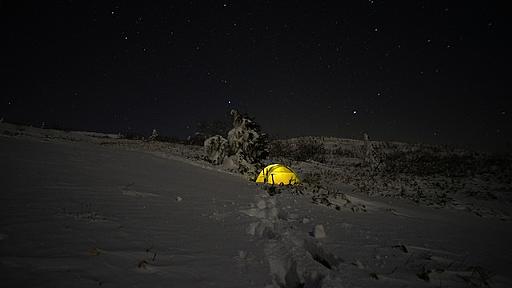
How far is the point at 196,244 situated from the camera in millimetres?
3035

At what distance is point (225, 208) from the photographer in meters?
5.11

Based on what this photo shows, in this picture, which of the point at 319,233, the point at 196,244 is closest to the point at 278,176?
the point at 319,233

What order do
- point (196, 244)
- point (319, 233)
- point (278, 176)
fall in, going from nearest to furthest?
point (196, 244)
point (319, 233)
point (278, 176)

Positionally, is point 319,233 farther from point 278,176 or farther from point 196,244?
point 278,176

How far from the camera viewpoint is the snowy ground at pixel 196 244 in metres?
2.16

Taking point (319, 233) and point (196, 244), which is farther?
point (319, 233)

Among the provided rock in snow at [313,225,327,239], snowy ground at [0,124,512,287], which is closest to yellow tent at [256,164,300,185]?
snowy ground at [0,124,512,287]

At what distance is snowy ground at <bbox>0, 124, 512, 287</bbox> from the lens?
216cm

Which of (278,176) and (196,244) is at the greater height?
(278,176)

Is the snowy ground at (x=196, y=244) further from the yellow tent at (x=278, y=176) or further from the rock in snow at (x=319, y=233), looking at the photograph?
the yellow tent at (x=278, y=176)

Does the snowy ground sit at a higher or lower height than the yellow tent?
lower

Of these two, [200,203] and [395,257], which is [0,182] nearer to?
[200,203]

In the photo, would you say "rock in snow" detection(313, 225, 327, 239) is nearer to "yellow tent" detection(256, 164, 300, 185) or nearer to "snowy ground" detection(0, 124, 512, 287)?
"snowy ground" detection(0, 124, 512, 287)

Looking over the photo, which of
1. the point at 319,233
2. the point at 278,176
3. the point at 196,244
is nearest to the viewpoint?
the point at 196,244
